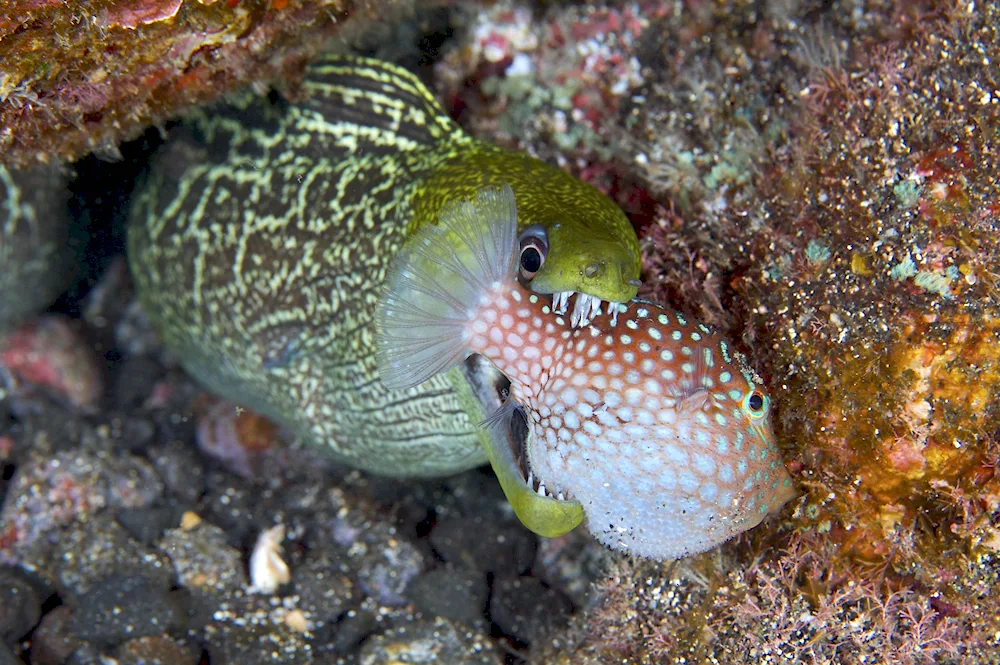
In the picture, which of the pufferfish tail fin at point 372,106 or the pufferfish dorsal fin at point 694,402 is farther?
the pufferfish tail fin at point 372,106

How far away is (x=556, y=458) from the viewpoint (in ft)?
7.05

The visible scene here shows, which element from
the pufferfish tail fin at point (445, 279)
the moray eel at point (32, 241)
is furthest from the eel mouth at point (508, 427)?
the moray eel at point (32, 241)

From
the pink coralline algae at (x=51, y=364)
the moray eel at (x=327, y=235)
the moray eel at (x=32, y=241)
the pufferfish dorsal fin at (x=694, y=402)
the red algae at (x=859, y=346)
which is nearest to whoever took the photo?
the pufferfish dorsal fin at (x=694, y=402)

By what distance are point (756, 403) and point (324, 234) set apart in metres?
1.91

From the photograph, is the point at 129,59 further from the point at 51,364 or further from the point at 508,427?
the point at 51,364

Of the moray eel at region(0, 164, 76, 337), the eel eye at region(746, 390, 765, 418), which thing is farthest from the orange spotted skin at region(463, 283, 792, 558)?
the moray eel at region(0, 164, 76, 337)

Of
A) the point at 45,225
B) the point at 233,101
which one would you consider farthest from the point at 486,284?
the point at 45,225

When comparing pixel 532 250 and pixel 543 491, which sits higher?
pixel 532 250

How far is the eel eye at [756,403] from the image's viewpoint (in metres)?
2.13

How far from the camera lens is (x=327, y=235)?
3.01 metres

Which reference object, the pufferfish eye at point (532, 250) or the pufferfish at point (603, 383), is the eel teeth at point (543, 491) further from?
the pufferfish eye at point (532, 250)

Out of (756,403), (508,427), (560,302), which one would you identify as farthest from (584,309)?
(756,403)

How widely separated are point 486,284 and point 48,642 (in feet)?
9.16

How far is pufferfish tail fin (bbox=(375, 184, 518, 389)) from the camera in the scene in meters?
2.08
